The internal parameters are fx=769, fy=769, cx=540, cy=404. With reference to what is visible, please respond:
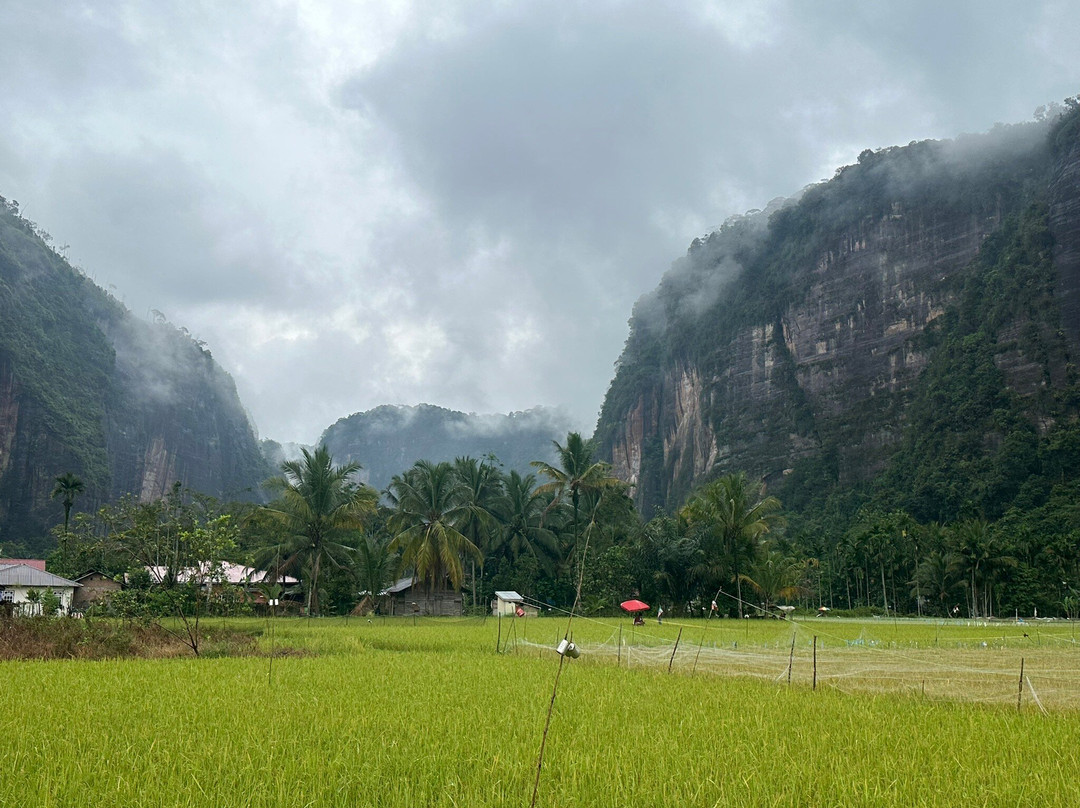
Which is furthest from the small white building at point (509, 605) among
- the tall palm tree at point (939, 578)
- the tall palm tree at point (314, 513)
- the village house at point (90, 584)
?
the tall palm tree at point (939, 578)

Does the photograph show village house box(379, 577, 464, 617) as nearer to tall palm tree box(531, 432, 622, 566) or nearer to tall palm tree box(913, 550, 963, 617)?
tall palm tree box(531, 432, 622, 566)

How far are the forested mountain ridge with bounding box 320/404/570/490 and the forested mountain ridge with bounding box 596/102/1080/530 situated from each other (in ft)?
219

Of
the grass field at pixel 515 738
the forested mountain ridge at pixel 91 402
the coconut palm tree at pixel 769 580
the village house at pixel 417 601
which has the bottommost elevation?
the village house at pixel 417 601

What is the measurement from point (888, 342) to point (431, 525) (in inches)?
2613

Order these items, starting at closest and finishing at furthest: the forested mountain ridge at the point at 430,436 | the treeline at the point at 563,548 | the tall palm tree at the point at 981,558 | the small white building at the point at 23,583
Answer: the small white building at the point at 23,583 < the treeline at the point at 563,548 < the tall palm tree at the point at 981,558 < the forested mountain ridge at the point at 430,436

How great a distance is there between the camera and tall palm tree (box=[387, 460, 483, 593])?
94.0 feet

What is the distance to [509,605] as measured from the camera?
109ft

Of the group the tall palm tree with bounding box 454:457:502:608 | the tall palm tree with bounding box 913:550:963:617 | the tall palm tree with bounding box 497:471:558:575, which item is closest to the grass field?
the tall palm tree with bounding box 454:457:502:608

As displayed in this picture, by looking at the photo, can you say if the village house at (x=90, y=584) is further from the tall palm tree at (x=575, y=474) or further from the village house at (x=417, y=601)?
the tall palm tree at (x=575, y=474)

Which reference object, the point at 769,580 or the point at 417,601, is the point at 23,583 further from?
the point at 769,580

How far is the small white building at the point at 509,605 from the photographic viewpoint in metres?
29.3

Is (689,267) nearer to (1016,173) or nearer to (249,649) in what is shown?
(1016,173)

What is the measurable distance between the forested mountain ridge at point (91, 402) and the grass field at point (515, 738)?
7250 cm

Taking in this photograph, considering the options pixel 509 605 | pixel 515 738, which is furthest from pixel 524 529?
pixel 515 738
